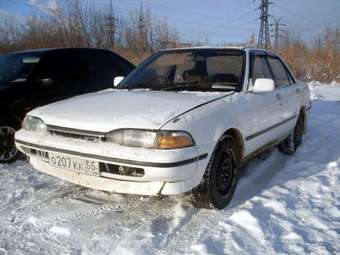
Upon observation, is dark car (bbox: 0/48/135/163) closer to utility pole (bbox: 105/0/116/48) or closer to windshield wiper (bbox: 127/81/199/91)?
windshield wiper (bbox: 127/81/199/91)

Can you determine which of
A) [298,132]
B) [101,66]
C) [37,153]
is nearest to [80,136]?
[37,153]

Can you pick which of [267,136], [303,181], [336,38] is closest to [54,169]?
[267,136]

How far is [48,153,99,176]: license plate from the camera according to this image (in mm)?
2930

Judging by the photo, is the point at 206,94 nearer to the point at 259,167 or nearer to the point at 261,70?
the point at 261,70

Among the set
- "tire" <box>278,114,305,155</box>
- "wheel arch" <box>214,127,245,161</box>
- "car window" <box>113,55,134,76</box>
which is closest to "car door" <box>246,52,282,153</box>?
"wheel arch" <box>214,127,245,161</box>

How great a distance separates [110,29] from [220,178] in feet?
69.8

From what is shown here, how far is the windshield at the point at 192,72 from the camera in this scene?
389cm

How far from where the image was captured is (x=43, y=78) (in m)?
5.16

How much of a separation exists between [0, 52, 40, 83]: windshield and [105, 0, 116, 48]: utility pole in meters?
17.5

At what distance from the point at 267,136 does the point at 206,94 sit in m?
1.04

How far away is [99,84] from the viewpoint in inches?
230

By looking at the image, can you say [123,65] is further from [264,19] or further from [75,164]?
[264,19]

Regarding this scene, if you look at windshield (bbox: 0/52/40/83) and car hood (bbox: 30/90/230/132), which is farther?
windshield (bbox: 0/52/40/83)

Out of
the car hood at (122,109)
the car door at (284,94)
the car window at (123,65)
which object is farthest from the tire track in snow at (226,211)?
the car window at (123,65)
